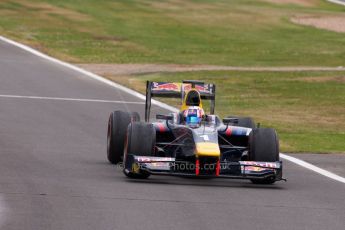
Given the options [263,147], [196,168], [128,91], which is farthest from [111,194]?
[128,91]

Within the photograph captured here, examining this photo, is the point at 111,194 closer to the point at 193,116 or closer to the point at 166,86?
the point at 193,116

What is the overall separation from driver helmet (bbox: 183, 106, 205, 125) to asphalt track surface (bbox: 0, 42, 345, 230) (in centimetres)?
81

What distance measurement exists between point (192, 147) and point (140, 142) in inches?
27.4

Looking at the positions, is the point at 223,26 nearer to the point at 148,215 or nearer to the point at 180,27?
the point at 180,27

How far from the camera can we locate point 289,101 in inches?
1201

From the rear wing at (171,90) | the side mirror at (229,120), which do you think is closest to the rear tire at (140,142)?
the side mirror at (229,120)

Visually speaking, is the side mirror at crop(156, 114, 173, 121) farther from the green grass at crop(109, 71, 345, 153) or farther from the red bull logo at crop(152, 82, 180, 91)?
the green grass at crop(109, 71, 345, 153)

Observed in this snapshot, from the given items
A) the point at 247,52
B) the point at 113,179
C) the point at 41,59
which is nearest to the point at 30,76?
the point at 41,59

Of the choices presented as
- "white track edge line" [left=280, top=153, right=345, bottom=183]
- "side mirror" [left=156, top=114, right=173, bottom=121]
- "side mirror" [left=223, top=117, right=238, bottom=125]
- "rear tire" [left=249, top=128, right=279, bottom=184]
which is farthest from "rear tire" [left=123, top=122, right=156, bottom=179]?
"white track edge line" [left=280, top=153, right=345, bottom=183]

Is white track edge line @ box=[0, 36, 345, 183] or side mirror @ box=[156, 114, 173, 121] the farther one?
white track edge line @ box=[0, 36, 345, 183]

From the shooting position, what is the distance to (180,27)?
5128cm

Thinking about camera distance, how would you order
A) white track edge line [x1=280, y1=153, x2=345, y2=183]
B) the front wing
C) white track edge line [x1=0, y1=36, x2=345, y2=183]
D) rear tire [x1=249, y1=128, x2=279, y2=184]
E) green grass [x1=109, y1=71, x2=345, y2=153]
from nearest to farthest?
1. the front wing
2. rear tire [x1=249, y1=128, x2=279, y2=184]
3. white track edge line [x1=280, y1=153, x2=345, y2=183]
4. white track edge line [x1=0, y1=36, x2=345, y2=183]
5. green grass [x1=109, y1=71, x2=345, y2=153]

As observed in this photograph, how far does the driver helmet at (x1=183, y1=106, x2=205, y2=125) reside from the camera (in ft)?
55.4

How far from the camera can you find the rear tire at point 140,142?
1627 centimetres
